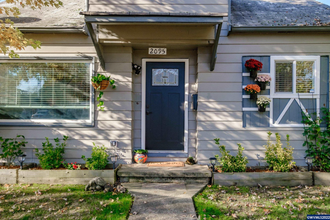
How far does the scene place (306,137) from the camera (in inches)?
167

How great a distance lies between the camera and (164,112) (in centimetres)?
468

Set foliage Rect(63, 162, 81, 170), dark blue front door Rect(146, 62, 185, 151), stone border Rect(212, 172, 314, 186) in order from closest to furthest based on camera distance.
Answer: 1. stone border Rect(212, 172, 314, 186)
2. foliage Rect(63, 162, 81, 170)
3. dark blue front door Rect(146, 62, 185, 151)

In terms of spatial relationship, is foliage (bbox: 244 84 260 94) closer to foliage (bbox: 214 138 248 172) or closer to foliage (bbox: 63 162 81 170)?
foliage (bbox: 214 138 248 172)

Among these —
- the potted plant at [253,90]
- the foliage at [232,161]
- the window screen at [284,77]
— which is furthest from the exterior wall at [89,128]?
the window screen at [284,77]

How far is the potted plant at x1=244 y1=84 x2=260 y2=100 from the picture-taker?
411 cm

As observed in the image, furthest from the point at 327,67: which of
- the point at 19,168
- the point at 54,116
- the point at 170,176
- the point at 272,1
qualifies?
the point at 19,168

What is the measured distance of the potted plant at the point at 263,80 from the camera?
410cm

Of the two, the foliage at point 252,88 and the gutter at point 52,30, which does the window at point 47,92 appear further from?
the foliage at point 252,88

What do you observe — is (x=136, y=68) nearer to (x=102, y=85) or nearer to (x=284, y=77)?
(x=102, y=85)

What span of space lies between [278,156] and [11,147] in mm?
4984

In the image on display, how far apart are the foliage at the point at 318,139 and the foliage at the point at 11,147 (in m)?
5.48

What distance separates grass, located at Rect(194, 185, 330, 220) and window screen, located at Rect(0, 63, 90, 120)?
2821mm

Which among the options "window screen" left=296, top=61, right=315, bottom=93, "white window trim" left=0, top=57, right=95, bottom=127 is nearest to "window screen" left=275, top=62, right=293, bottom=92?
"window screen" left=296, top=61, right=315, bottom=93

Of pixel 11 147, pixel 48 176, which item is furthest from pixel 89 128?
pixel 11 147
